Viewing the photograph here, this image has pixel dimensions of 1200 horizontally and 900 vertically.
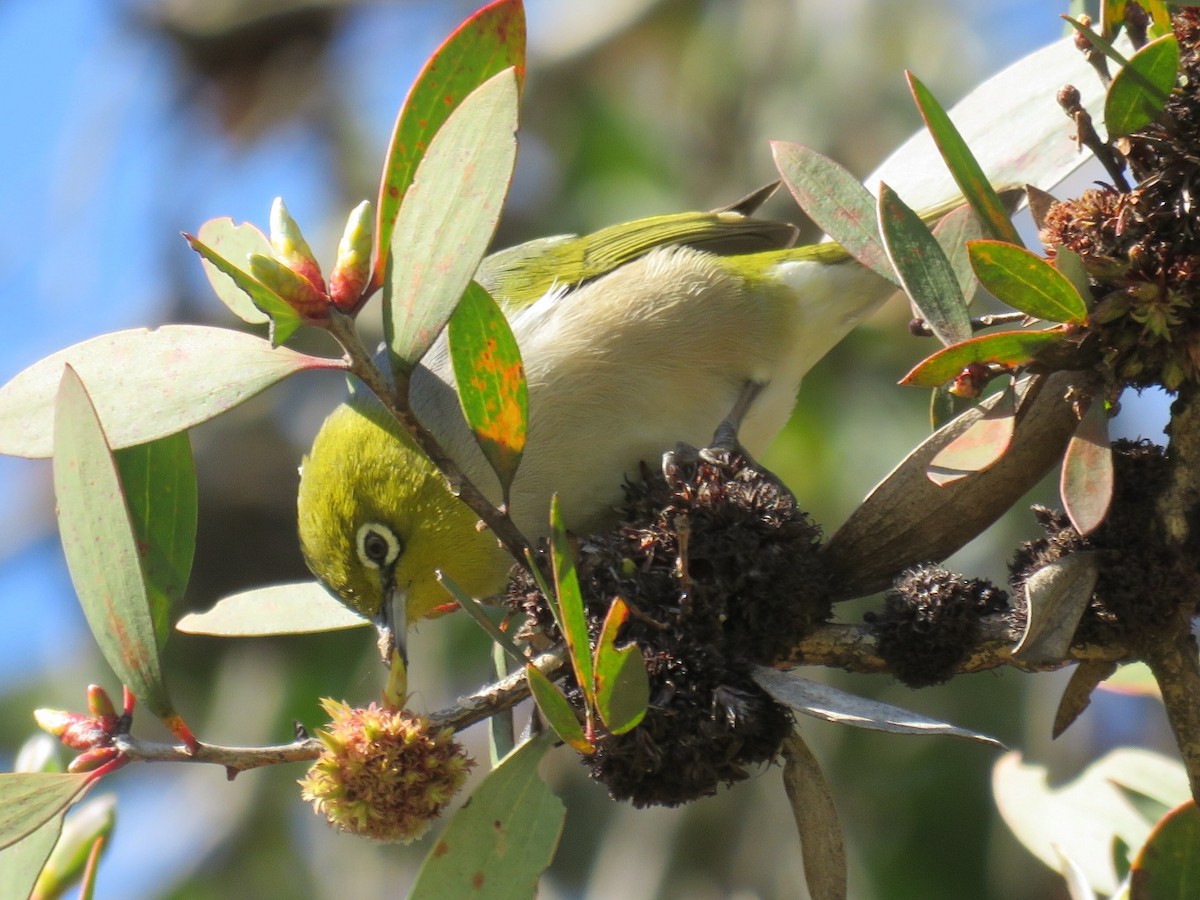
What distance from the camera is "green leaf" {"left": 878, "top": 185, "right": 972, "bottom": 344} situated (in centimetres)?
205

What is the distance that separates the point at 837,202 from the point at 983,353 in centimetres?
42

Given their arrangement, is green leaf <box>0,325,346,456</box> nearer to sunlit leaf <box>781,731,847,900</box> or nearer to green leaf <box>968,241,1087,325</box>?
green leaf <box>968,241,1087,325</box>

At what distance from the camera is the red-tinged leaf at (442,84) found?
2.01 meters

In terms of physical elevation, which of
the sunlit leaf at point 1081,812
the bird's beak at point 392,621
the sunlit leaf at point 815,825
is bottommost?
the sunlit leaf at point 1081,812

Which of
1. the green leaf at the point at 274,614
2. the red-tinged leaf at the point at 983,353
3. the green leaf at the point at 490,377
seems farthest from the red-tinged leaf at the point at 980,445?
the green leaf at the point at 274,614

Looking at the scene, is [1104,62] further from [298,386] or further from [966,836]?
[298,386]

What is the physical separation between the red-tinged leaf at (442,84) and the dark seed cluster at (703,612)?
2.54 feet

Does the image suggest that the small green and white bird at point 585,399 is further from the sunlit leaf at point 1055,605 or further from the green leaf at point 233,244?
the sunlit leaf at point 1055,605

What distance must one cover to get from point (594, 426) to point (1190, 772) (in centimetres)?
166

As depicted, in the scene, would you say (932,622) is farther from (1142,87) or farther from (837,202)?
(1142,87)

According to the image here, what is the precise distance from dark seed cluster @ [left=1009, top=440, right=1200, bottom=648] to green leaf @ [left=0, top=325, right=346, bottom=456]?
1334 mm

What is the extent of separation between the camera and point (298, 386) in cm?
843

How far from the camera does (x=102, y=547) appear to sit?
1935mm

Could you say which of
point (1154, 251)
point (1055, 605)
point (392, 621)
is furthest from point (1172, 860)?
point (392, 621)
